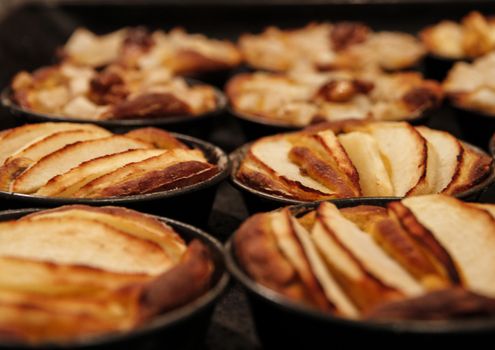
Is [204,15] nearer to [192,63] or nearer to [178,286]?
[192,63]

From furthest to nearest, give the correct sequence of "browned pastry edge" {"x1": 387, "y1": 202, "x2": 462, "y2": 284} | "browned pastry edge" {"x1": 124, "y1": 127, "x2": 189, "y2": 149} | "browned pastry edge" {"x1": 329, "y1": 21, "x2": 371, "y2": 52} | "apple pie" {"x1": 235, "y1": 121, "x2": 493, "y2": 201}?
"browned pastry edge" {"x1": 329, "y1": 21, "x2": 371, "y2": 52}, "browned pastry edge" {"x1": 124, "y1": 127, "x2": 189, "y2": 149}, "apple pie" {"x1": 235, "y1": 121, "x2": 493, "y2": 201}, "browned pastry edge" {"x1": 387, "y1": 202, "x2": 462, "y2": 284}

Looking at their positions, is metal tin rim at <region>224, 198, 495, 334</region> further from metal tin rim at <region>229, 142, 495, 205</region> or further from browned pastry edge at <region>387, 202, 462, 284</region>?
metal tin rim at <region>229, 142, 495, 205</region>

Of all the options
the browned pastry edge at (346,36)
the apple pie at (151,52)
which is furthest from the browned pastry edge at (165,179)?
the browned pastry edge at (346,36)

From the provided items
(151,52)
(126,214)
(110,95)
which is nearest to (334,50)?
(151,52)

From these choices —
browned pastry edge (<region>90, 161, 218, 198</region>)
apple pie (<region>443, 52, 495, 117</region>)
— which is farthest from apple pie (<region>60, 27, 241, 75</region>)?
browned pastry edge (<region>90, 161, 218, 198</region>)

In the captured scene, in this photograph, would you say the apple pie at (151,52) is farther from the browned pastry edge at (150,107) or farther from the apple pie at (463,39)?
the apple pie at (463,39)

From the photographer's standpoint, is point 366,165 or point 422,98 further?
point 422,98
